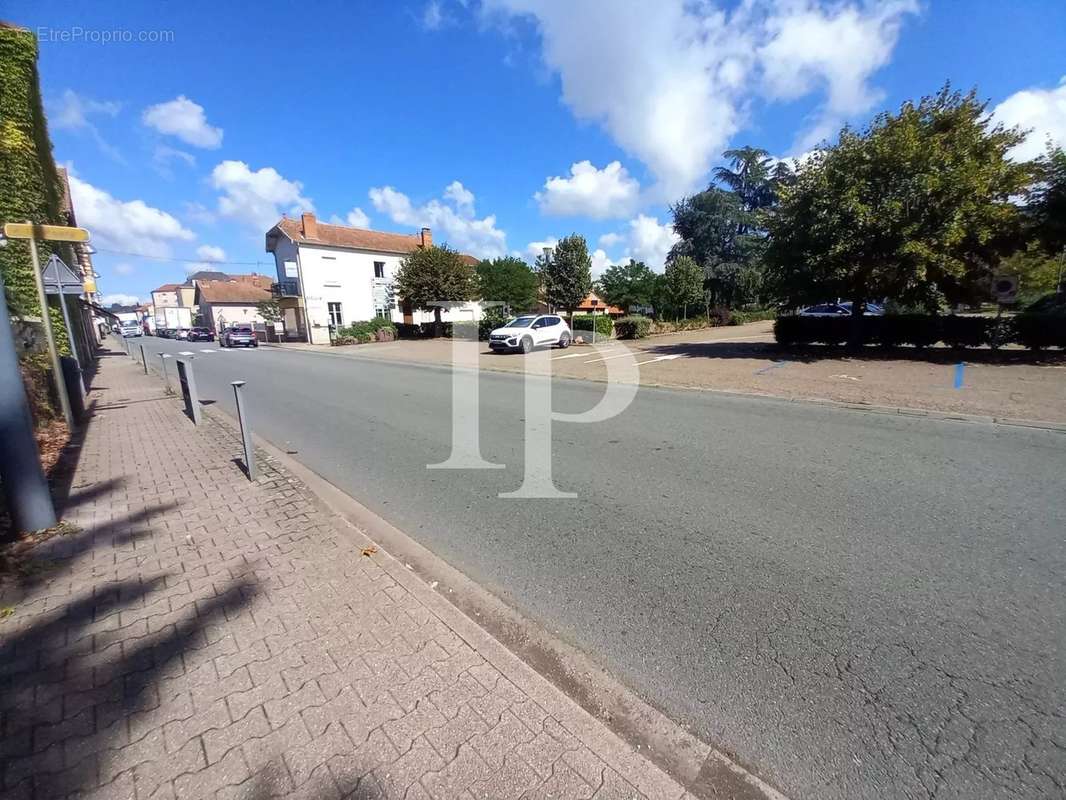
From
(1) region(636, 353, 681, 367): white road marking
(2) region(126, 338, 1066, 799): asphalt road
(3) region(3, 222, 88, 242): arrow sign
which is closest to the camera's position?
(2) region(126, 338, 1066, 799): asphalt road

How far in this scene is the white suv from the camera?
18.7 m

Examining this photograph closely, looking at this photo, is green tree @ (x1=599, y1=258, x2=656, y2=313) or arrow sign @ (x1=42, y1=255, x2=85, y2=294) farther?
green tree @ (x1=599, y1=258, x2=656, y2=313)

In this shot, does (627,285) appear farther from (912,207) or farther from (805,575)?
(805,575)

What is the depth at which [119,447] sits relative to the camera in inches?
250

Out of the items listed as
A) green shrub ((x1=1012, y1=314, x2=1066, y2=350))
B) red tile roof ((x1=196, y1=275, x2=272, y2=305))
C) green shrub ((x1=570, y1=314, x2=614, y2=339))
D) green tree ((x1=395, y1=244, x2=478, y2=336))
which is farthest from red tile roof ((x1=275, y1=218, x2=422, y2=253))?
green shrub ((x1=1012, y1=314, x2=1066, y2=350))

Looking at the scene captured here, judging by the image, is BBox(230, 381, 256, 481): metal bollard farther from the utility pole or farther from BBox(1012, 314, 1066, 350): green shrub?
BBox(1012, 314, 1066, 350): green shrub

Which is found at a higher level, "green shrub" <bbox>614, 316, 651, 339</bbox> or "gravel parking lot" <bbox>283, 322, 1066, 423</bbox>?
"green shrub" <bbox>614, 316, 651, 339</bbox>

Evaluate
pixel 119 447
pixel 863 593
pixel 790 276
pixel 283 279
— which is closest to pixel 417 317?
pixel 283 279

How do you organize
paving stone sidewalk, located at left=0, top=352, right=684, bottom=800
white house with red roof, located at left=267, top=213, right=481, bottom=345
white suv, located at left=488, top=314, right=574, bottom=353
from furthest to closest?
white house with red roof, located at left=267, top=213, right=481, bottom=345 < white suv, located at left=488, top=314, right=574, bottom=353 < paving stone sidewalk, located at left=0, top=352, right=684, bottom=800

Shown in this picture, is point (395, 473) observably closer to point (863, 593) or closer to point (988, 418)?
point (863, 593)

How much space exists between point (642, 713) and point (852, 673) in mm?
A: 1090

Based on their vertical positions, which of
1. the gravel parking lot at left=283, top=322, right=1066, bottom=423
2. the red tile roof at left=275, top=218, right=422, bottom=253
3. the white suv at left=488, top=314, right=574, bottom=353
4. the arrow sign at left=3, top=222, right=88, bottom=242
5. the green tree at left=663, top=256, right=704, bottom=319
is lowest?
the gravel parking lot at left=283, top=322, right=1066, bottom=423

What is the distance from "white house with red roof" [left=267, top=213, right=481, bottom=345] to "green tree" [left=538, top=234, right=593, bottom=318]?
31.8 feet

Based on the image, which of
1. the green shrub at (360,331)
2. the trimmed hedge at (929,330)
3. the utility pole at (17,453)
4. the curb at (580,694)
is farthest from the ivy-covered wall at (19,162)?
the trimmed hedge at (929,330)
